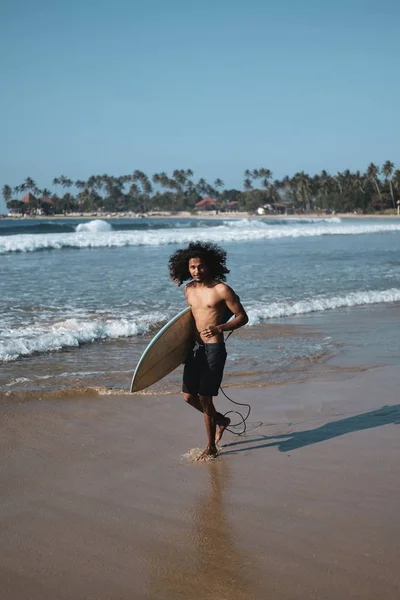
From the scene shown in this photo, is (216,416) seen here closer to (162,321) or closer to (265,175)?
(162,321)

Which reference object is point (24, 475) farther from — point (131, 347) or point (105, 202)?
point (105, 202)

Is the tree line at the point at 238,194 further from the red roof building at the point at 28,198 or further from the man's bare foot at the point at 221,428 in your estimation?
the man's bare foot at the point at 221,428

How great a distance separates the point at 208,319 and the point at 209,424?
70 centimetres

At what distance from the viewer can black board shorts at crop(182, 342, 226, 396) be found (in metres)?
4.64

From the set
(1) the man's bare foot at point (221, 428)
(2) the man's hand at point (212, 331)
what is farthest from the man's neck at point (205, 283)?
(1) the man's bare foot at point (221, 428)

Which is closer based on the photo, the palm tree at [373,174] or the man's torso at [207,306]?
the man's torso at [207,306]

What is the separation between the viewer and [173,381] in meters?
6.87

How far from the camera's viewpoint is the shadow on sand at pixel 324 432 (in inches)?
192

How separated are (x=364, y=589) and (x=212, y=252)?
96.5 inches

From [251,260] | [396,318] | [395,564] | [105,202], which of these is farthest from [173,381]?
[105,202]

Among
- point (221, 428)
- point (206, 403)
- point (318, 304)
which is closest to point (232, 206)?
point (318, 304)

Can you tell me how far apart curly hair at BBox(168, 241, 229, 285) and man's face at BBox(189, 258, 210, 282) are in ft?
0.08

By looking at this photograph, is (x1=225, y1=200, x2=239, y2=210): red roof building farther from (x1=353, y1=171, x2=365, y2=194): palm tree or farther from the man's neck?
the man's neck

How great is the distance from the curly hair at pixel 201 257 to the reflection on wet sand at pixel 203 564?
1646mm
